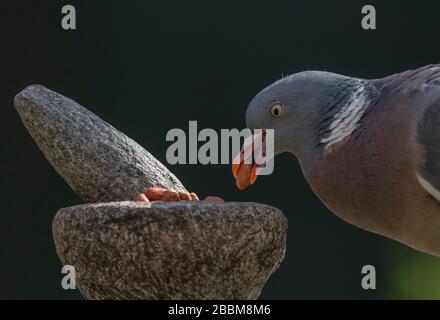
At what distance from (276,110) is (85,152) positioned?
47 cm

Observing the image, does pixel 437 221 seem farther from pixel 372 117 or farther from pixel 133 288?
pixel 133 288

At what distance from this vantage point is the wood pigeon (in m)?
1.40

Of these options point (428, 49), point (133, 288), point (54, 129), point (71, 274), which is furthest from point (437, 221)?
point (428, 49)

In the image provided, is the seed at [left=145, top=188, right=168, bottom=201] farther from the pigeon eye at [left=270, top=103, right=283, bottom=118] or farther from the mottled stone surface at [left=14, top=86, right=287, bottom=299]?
the pigeon eye at [left=270, top=103, right=283, bottom=118]

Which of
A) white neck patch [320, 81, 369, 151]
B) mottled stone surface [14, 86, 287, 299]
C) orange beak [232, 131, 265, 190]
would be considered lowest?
mottled stone surface [14, 86, 287, 299]

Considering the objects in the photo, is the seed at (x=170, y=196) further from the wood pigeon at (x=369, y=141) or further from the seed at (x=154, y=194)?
the wood pigeon at (x=369, y=141)

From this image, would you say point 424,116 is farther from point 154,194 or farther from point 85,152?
point 85,152

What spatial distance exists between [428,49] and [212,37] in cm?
81

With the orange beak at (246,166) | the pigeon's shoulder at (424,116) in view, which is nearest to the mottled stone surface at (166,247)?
the orange beak at (246,166)

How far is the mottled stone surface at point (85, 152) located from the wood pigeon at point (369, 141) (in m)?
0.32

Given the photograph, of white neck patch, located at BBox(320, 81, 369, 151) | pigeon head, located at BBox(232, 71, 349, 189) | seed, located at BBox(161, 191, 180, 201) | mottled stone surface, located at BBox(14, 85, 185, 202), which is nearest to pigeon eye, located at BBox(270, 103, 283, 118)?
pigeon head, located at BBox(232, 71, 349, 189)
